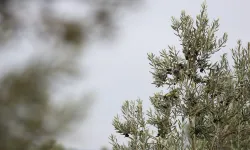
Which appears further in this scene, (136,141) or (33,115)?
(136,141)

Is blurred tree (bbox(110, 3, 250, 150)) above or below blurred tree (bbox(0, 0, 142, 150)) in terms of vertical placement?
above

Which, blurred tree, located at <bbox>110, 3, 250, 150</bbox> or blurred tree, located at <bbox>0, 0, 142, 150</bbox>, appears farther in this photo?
blurred tree, located at <bbox>110, 3, 250, 150</bbox>

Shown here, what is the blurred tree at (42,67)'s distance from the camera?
5.57 feet

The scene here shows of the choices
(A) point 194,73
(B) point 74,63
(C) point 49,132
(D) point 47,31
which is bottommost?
(C) point 49,132

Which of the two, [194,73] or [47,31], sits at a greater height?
[194,73]

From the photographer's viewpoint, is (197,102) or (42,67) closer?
(42,67)

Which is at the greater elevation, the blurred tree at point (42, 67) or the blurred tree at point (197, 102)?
the blurred tree at point (197, 102)

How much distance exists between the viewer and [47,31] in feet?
5.86

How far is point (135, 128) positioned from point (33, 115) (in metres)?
10.9

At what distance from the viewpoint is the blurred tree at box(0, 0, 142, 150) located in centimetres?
170

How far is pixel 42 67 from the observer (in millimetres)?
1723

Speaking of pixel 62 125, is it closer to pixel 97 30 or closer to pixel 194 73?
pixel 97 30

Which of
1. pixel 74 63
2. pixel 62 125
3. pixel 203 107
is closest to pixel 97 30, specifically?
pixel 74 63

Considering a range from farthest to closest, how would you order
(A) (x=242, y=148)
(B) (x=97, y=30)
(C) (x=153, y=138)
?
(C) (x=153, y=138) → (A) (x=242, y=148) → (B) (x=97, y=30)
